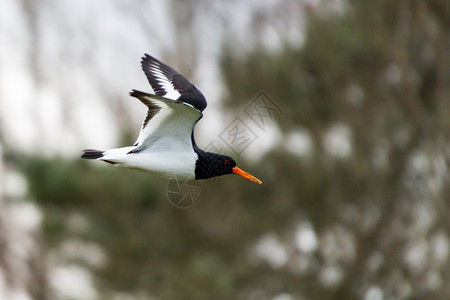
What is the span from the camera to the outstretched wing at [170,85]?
5254 millimetres

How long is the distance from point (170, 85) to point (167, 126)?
0.63 meters

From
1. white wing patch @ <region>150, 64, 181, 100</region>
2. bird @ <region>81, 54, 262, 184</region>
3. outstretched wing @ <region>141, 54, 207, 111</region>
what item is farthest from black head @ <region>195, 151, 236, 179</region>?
white wing patch @ <region>150, 64, 181, 100</region>

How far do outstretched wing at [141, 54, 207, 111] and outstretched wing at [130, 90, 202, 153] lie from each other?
22 cm

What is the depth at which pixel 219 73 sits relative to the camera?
12305 mm

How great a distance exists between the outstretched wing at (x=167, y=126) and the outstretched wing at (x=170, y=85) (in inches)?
8.5

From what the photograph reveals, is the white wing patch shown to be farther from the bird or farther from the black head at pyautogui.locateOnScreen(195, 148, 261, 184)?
the black head at pyautogui.locateOnScreen(195, 148, 261, 184)

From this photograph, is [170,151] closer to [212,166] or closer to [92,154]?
[212,166]

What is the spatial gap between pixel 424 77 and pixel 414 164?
5.28 ft

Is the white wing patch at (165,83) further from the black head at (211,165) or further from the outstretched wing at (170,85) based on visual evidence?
the black head at (211,165)

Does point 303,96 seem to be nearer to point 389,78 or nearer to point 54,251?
point 389,78

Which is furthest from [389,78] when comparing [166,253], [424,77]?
[166,253]

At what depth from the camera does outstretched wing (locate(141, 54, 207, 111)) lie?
17.2ft

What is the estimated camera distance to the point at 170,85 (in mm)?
5555

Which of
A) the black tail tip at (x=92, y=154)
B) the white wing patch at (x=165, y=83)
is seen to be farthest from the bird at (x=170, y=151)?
the white wing patch at (x=165, y=83)
